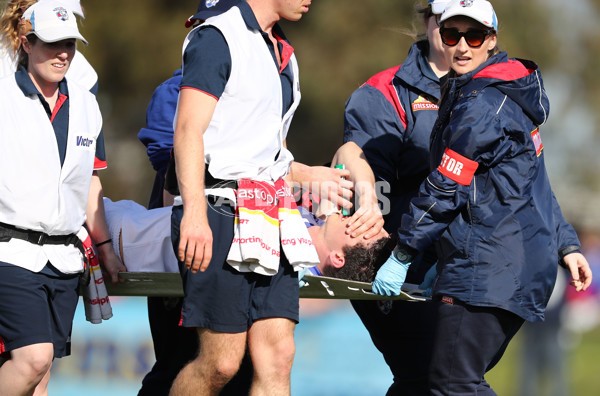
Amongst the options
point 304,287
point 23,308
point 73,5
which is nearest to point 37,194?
point 23,308

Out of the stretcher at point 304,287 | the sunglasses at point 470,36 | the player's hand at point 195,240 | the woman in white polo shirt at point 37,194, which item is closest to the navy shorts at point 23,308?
the woman in white polo shirt at point 37,194

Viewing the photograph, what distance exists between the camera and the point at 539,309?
163 inches

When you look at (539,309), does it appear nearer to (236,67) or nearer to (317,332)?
(236,67)

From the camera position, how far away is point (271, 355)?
13.6 ft

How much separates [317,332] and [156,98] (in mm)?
3931

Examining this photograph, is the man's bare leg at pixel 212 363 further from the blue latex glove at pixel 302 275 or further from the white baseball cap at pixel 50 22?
the white baseball cap at pixel 50 22

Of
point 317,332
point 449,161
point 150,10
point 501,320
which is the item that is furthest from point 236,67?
point 150,10

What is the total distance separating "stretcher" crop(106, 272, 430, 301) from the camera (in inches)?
183

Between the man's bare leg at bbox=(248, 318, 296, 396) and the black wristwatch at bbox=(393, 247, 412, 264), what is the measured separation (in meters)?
0.58

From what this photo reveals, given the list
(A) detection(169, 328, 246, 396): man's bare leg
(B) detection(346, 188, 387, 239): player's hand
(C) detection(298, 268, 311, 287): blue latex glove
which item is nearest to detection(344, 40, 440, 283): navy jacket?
(B) detection(346, 188, 387, 239): player's hand

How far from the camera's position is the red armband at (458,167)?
4012 millimetres

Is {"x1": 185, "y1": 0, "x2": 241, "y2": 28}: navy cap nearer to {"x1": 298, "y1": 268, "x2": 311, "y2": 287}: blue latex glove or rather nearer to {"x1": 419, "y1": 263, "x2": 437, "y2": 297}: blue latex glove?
{"x1": 298, "y1": 268, "x2": 311, "y2": 287}: blue latex glove

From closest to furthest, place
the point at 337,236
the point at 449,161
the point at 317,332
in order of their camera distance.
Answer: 1. the point at 449,161
2. the point at 337,236
3. the point at 317,332

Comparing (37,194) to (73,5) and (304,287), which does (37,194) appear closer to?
(73,5)
